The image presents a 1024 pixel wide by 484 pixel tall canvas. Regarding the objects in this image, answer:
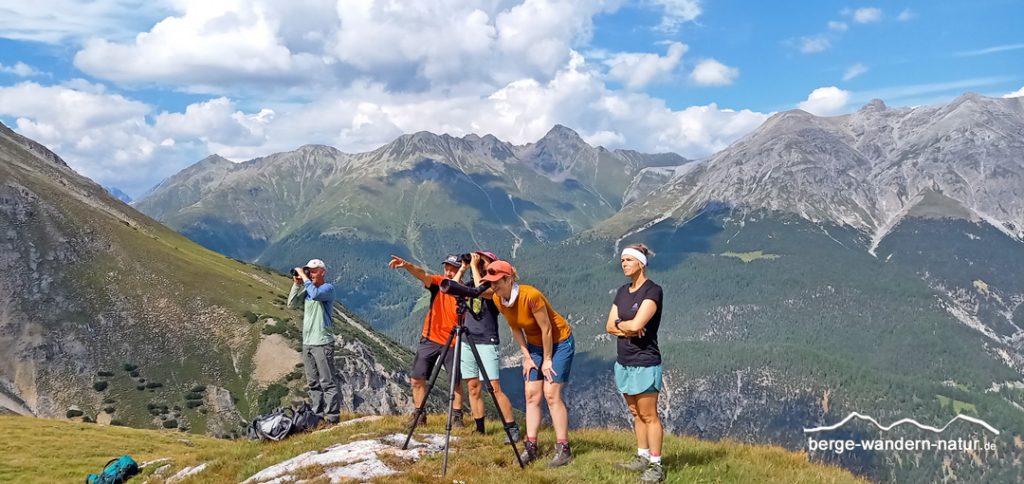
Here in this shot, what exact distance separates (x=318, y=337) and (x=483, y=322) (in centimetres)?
583

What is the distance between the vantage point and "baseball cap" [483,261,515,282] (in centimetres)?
1100

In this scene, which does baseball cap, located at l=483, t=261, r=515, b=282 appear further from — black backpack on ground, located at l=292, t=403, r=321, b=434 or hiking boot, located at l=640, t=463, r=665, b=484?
black backpack on ground, located at l=292, t=403, r=321, b=434

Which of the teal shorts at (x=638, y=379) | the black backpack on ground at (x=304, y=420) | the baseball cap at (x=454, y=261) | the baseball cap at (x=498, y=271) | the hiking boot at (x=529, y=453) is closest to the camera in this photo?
the teal shorts at (x=638, y=379)

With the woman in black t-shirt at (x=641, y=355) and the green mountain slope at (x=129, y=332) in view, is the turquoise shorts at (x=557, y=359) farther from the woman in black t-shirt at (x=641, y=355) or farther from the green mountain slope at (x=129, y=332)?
the green mountain slope at (x=129, y=332)

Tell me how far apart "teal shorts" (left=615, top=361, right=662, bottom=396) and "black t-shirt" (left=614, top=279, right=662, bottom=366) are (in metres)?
0.09

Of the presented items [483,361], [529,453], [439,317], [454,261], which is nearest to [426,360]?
[439,317]

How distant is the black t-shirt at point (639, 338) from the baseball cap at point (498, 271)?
203 centimetres

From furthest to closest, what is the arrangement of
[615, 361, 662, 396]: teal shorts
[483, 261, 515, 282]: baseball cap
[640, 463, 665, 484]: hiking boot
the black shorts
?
the black shorts
[483, 261, 515, 282]: baseball cap
[615, 361, 662, 396]: teal shorts
[640, 463, 665, 484]: hiking boot

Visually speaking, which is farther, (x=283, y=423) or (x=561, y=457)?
(x=283, y=423)

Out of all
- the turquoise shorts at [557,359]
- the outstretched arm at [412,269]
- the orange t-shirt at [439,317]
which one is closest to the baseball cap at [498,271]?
the turquoise shorts at [557,359]

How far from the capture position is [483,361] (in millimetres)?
13164

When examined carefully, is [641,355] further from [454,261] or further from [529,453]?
[454,261]

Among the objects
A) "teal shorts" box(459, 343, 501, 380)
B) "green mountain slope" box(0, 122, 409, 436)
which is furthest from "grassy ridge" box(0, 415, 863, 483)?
"green mountain slope" box(0, 122, 409, 436)

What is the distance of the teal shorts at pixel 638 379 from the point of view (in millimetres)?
10492
